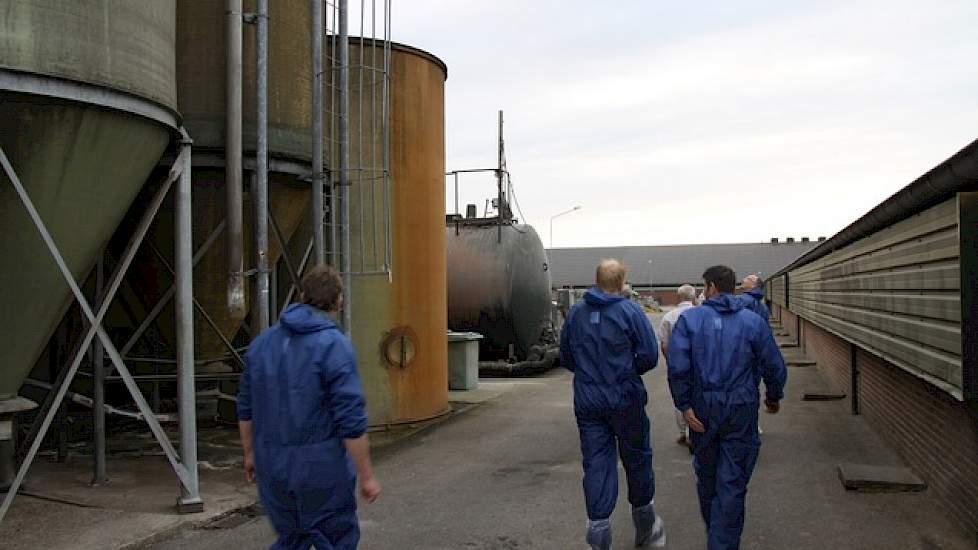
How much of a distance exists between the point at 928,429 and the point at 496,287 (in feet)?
37.5

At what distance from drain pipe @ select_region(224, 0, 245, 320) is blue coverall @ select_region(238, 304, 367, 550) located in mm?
4092

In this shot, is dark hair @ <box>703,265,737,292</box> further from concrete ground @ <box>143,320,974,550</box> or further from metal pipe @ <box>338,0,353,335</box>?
metal pipe @ <box>338,0,353,335</box>

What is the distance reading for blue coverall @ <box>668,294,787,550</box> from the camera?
15.6ft

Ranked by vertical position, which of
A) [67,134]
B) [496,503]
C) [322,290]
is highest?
[67,134]

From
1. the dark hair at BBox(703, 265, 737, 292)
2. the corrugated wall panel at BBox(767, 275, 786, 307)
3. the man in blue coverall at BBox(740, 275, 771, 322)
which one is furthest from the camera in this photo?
the corrugated wall panel at BBox(767, 275, 786, 307)

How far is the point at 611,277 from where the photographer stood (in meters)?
5.34

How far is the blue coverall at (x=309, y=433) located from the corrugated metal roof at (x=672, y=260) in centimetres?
8345

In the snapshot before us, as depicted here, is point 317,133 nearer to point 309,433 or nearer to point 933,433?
point 309,433

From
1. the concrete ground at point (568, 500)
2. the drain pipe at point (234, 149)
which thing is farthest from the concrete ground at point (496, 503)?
the drain pipe at point (234, 149)

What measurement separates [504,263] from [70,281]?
1235 cm

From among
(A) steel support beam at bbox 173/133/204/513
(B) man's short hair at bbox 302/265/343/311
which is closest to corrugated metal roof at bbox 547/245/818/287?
(A) steel support beam at bbox 173/133/204/513

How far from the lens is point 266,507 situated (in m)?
3.65

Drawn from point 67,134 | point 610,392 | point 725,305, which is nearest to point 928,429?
point 725,305

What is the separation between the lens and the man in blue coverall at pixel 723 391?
4.77m
